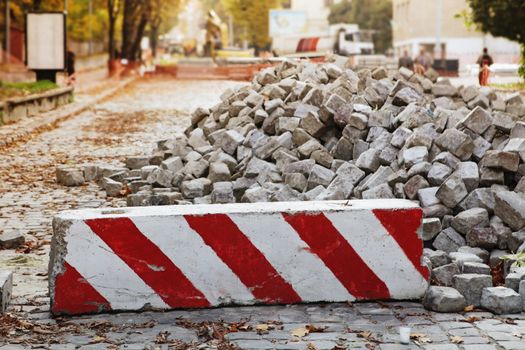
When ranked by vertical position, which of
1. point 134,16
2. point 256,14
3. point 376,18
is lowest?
point 134,16

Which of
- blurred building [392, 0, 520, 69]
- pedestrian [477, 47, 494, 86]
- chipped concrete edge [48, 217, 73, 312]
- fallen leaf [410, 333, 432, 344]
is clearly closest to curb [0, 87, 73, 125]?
pedestrian [477, 47, 494, 86]

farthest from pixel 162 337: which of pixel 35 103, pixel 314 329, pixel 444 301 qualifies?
pixel 35 103

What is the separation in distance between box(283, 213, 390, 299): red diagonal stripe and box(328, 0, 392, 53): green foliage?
83.6 m

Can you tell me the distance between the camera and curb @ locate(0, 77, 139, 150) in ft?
57.2

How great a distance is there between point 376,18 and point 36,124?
72.0m

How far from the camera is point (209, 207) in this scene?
6.13 meters

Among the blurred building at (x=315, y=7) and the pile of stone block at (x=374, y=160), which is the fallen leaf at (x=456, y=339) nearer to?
the pile of stone block at (x=374, y=160)

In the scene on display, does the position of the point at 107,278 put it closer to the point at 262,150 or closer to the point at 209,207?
the point at 209,207

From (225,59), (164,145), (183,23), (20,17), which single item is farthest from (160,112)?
(183,23)

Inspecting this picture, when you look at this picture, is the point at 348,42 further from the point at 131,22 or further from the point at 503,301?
the point at 503,301

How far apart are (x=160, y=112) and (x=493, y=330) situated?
20918 mm

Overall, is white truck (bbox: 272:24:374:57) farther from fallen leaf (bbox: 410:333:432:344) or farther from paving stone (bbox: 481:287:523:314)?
fallen leaf (bbox: 410:333:432:344)

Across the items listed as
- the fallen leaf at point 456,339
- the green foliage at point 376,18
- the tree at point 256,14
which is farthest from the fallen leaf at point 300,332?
the green foliage at point 376,18

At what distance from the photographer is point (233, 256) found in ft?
19.7
